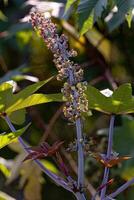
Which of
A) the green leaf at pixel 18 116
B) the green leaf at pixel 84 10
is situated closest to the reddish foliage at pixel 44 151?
the green leaf at pixel 18 116

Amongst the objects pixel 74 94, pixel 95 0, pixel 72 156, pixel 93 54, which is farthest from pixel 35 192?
pixel 74 94

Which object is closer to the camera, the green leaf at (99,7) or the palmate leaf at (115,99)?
the palmate leaf at (115,99)

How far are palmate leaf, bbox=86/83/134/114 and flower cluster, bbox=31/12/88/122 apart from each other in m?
0.06

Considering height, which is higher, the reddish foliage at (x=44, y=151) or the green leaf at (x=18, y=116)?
the reddish foliage at (x=44, y=151)

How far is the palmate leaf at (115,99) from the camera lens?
1.98 ft

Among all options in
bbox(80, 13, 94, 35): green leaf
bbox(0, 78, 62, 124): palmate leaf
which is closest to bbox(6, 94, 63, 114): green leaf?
bbox(0, 78, 62, 124): palmate leaf

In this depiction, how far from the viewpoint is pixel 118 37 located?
1419 mm

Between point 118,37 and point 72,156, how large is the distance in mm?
349

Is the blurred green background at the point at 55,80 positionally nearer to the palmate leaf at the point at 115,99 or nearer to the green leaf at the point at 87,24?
the green leaf at the point at 87,24

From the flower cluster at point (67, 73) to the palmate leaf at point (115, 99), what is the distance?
0.06 meters

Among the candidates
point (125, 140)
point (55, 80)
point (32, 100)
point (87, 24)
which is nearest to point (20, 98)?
point (32, 100)

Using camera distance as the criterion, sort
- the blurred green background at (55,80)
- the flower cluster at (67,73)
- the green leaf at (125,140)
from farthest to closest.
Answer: the blurred green background at (55,80) < the green leaf at (125,140) < the flower cluster at (67,73)

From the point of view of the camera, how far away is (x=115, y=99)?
60cm

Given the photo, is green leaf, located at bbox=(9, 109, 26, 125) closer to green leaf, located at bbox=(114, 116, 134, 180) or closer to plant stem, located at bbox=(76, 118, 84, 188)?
plant stem, located at bbox=(76, 118, 84, 188)
